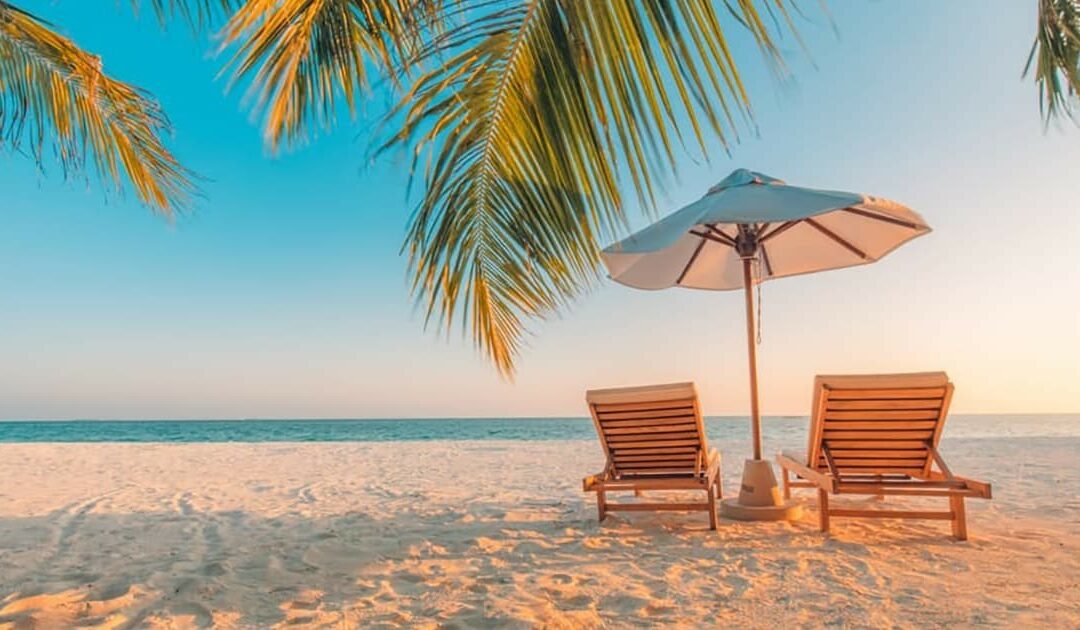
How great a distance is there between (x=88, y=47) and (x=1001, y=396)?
140 feet

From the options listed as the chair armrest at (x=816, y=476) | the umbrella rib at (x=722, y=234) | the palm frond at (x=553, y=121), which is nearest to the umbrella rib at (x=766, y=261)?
the umbrella rib at (x=722, y=234)

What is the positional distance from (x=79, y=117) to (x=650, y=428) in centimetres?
323

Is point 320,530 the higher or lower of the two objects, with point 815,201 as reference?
lower

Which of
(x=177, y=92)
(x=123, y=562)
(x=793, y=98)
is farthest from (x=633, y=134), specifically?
(x=177, y=92)

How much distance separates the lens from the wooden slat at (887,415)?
3.18 metres

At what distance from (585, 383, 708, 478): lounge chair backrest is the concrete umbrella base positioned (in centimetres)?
36

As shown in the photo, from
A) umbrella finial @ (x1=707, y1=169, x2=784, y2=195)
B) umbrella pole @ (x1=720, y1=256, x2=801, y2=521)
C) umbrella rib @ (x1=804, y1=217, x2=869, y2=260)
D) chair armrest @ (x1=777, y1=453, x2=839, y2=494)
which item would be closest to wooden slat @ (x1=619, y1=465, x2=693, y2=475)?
umbrella pole @ (x1=720, y1=256, x2=801, y2=521)

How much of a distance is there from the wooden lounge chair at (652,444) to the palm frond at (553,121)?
1.68m

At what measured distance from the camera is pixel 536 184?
145 centimetres

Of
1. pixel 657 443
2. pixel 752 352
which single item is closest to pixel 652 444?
pixel 657 443

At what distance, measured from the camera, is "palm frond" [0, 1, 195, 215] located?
7.27 ft

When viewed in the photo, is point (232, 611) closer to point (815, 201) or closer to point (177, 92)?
point (815, 201)

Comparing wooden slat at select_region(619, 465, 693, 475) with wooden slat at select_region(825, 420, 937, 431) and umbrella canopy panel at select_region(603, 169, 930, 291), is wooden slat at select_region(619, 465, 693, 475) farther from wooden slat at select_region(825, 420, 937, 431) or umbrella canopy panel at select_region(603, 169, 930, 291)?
umbrella canopy panel at select_region(603, 169, 930, 291)

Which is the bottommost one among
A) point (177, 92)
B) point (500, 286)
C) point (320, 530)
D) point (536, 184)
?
point (320, 530)
